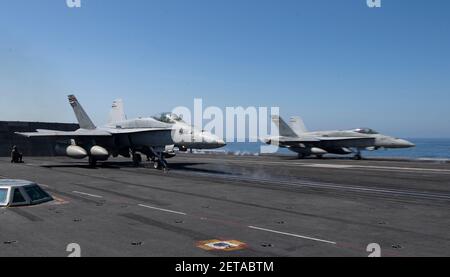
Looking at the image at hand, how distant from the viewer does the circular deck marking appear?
8.47 metres

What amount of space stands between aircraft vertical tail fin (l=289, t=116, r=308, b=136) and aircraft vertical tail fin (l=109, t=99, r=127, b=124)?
91.4ft

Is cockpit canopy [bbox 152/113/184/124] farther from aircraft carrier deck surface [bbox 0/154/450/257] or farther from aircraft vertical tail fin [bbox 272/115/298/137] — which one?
aircraft vertical tail fin [bbox 272/115/298/137]

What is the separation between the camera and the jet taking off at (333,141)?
47219 mm

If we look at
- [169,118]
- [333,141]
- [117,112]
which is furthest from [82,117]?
[333,141]

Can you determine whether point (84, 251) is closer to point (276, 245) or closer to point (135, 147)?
point (276, 245)

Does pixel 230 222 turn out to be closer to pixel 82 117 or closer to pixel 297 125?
pixel 82 117

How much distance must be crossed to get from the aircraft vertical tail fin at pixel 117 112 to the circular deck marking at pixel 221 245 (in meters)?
33.2

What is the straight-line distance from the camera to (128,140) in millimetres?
33375

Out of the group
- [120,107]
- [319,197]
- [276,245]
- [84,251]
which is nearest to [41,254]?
[84,251]

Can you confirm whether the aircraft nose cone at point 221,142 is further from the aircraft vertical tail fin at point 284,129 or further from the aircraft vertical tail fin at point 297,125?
the aircraft vertical tail fin at point 297,125

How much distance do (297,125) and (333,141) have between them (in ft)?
36.1

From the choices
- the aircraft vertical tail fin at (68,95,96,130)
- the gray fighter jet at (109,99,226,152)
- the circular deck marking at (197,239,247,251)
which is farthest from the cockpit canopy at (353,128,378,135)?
the circular deck marking at (197,239,247,251)

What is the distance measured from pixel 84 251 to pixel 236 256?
3.00 meters

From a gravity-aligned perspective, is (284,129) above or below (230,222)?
above
